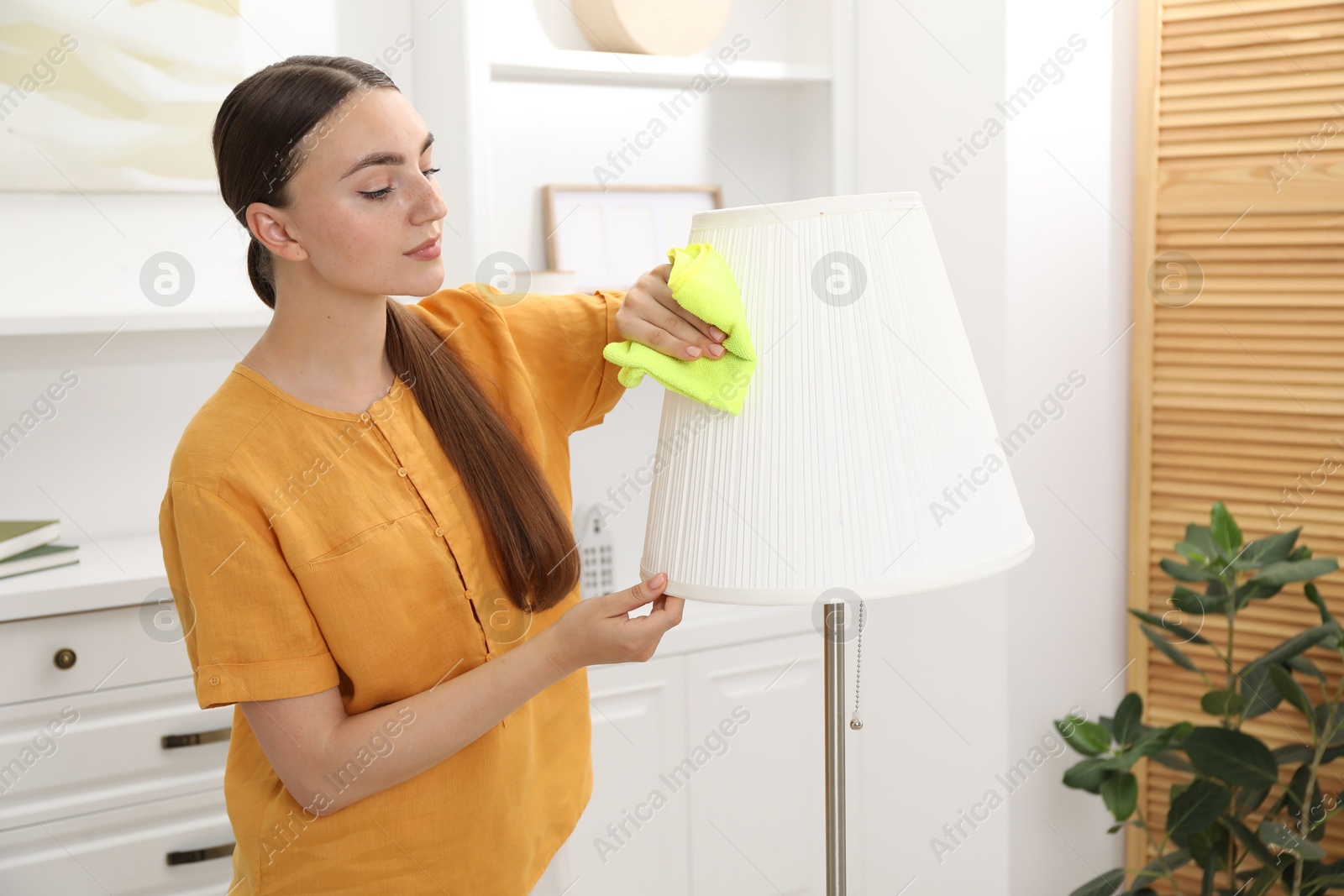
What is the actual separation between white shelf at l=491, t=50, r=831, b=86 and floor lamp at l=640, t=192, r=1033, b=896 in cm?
135

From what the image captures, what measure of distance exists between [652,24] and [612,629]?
5.11 ft

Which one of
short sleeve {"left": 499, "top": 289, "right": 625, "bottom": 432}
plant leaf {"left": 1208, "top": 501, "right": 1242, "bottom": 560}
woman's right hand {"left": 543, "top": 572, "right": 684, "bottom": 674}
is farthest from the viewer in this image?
plant leaf {"left": 1208, "top": 501, "right": 1242, "bottom": 560}

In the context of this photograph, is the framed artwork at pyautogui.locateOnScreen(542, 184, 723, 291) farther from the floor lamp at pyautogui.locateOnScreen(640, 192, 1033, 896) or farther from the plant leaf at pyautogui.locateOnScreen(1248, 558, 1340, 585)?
the floor lamp at pyautogui.locateOnScreen(640, 192, 1033, 896)

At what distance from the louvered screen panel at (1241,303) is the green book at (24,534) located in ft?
6.74

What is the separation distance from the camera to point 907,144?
7.18 ft

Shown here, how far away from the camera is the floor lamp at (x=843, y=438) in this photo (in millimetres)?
795

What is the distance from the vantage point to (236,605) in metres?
1.07

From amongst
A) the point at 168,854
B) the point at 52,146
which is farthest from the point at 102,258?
the point at 168,854

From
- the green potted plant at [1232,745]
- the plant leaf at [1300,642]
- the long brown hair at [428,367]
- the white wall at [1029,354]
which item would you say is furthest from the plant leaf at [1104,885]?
the long brown hair at [428,367]

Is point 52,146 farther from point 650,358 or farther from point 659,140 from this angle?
point 650,358

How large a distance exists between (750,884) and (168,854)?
116 cm

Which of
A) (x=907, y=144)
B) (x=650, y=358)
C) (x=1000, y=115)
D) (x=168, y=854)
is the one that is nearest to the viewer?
(x=650, y=358)

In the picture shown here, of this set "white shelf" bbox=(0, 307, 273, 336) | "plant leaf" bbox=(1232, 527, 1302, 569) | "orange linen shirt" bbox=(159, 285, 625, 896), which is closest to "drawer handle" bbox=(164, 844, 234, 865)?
"orange linen shirt" bbox=(159, 285, 625, 896)

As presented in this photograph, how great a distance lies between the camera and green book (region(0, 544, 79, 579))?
1.81 meters
